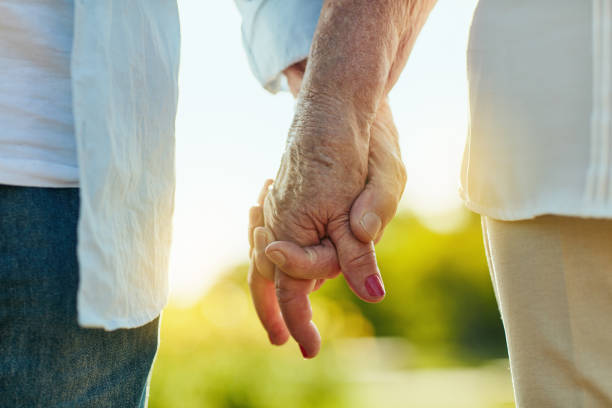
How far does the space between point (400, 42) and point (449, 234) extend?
31.9m

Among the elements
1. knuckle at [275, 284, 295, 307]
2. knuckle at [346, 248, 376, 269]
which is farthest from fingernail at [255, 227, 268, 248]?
knuckle at [346, 248, 376, 269]

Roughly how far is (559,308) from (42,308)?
0.84 meters

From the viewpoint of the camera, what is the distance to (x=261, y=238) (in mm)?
1574

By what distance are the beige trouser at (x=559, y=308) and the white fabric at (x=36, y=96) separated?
0.75 meters

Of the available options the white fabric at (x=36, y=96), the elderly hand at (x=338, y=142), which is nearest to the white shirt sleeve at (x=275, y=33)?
the elderly hand at (x=338, y=142)

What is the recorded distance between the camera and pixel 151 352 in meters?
1.25

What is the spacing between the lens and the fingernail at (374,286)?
1392 millimetres

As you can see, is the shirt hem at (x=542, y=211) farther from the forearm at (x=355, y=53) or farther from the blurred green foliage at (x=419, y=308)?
the blurred green foliage at (x=419, y=308)

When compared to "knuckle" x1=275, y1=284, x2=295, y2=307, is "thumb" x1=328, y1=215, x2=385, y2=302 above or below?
above

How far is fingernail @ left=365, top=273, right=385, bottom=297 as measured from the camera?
1392mm

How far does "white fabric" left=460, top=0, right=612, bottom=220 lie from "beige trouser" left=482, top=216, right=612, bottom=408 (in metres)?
0.06

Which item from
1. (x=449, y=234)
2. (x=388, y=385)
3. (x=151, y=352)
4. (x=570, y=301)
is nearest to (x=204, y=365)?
(x=151, y=352)

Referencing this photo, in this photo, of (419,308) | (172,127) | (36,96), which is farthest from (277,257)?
(419,308)

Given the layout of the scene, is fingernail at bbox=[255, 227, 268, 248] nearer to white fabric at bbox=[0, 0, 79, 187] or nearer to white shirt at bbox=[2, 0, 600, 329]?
white shirt at bbox=[2, 0, 600, 329]
